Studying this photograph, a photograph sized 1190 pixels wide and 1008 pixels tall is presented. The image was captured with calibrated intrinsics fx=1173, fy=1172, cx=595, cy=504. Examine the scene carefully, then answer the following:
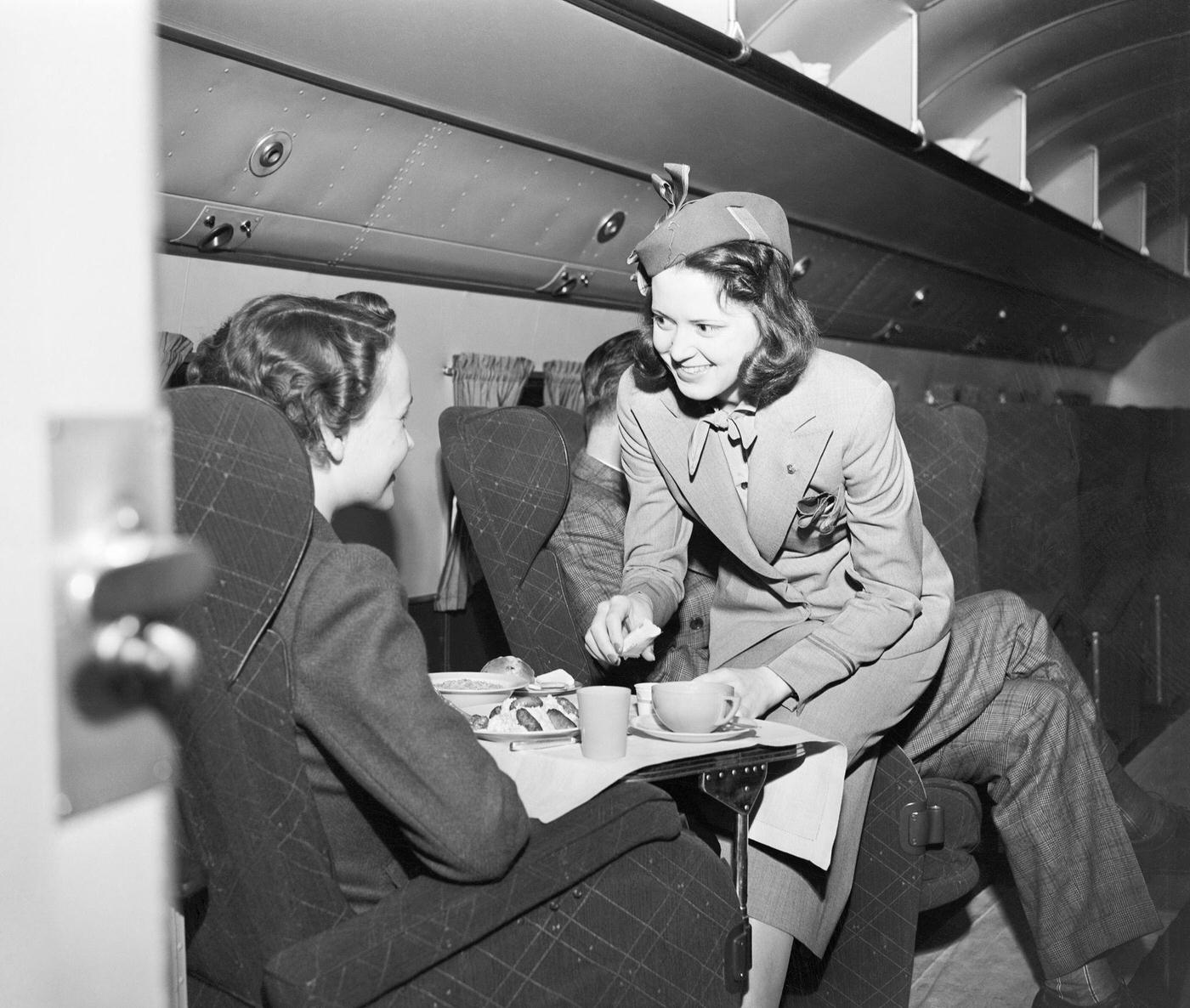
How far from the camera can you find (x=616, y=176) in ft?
12.1

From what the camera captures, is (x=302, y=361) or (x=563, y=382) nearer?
(x=302, y=361)

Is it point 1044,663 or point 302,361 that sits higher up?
point 302,361

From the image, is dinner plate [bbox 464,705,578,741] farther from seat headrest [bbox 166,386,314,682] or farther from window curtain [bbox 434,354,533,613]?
window curtain [bbox 434,354,533,613]

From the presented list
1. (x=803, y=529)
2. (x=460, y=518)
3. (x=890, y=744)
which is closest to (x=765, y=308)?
(x=803, y=529)

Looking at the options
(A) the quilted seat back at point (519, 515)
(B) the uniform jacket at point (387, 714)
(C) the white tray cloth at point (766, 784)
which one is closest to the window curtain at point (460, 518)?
(A) the quilted seat back at point (519, 515)

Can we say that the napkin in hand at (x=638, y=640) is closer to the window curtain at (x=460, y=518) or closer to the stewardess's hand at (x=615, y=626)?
the stewardess's hand at (x=615, y=626)

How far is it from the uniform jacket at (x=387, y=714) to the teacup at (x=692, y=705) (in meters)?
0.36

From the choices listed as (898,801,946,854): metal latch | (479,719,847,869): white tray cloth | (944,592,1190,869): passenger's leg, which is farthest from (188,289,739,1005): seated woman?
(944,592,1190,869): passenger's leg

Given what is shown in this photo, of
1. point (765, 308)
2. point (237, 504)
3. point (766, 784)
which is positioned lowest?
point (766, 784)

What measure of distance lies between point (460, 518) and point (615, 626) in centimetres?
224

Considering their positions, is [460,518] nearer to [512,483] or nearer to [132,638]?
[512,483]

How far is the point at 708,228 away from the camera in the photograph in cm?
190

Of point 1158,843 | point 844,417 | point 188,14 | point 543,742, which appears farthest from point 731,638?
point 188,14

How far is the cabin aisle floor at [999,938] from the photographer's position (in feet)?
8.17
